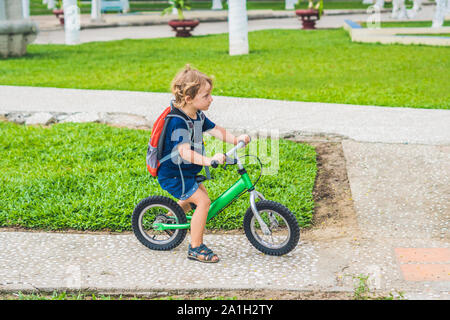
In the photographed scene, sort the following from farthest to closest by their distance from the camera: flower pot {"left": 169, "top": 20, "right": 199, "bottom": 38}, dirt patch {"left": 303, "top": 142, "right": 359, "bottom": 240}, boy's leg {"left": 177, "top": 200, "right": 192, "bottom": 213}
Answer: flower pot {"left": 169, "top": 20, "right": 199, "bottom": 38} < dirt patch {"left": 303, "top": 142, "right": 359, "bottom": 240} < boy's leg {"left": 177, "top": 200, "right": 192, "bottom": 213}

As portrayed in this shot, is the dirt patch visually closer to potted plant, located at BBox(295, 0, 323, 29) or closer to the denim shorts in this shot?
the denim shorts

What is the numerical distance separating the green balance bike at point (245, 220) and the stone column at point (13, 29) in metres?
11.1

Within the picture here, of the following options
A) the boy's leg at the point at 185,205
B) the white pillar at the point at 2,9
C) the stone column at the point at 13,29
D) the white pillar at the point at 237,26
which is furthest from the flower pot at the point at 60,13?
the boy's leg at the point at 185,205

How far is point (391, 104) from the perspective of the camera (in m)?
8.43

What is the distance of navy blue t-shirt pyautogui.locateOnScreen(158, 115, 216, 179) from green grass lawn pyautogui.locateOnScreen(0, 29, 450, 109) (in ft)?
16.3

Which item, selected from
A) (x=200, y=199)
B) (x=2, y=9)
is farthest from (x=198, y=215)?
(x=2, y=9)

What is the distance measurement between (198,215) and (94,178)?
1915 mm

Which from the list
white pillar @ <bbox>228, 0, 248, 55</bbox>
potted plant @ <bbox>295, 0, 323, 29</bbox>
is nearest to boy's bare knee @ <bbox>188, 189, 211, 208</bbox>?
white pillar @ <bbox>228, 0, 248, 55</bbox>

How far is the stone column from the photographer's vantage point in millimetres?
14172

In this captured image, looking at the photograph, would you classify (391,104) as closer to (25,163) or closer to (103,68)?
(25,163)

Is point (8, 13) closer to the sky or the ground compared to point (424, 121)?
closer to the sky

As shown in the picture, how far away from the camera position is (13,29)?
1424cm
